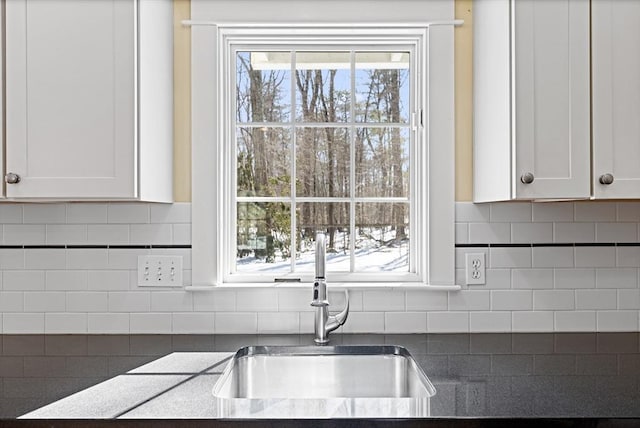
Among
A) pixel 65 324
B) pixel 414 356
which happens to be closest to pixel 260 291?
pixel 414 356

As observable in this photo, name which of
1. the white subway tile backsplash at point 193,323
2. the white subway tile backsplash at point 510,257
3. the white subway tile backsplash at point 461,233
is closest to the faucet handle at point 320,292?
the white subway tile backsplash at point 193,323

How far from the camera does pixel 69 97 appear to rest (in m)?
1.60

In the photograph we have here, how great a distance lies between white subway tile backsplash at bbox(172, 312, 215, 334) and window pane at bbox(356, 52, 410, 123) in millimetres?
946

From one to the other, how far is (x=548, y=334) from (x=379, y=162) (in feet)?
2.89

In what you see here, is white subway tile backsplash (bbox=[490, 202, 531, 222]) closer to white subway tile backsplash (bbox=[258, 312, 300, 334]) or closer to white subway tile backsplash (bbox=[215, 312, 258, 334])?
white subway tile backsplash (bbox=[258, 312, 300, 334])

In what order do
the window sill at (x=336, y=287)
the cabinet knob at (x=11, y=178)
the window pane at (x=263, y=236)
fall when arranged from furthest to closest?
the window pane at (x=263, y=236), the window sill at (x=336, y=287), the cabinet knob at (x=11, y=178)

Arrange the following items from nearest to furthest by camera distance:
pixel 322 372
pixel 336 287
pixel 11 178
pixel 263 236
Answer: pixel 11 178 < pixel 322 372 < pixel 336 287 < pixel 263 236

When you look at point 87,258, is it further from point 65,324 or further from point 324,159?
point 324,159

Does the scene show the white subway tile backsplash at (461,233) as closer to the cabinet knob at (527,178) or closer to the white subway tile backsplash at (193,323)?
the cabinet knob at (527,178)

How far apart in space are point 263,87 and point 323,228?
0.60m

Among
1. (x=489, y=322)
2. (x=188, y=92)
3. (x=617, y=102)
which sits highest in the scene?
(x=188, y=92)

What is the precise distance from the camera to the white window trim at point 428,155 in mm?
1896

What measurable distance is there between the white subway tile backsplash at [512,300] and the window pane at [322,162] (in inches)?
26.7

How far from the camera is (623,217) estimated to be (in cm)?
192
